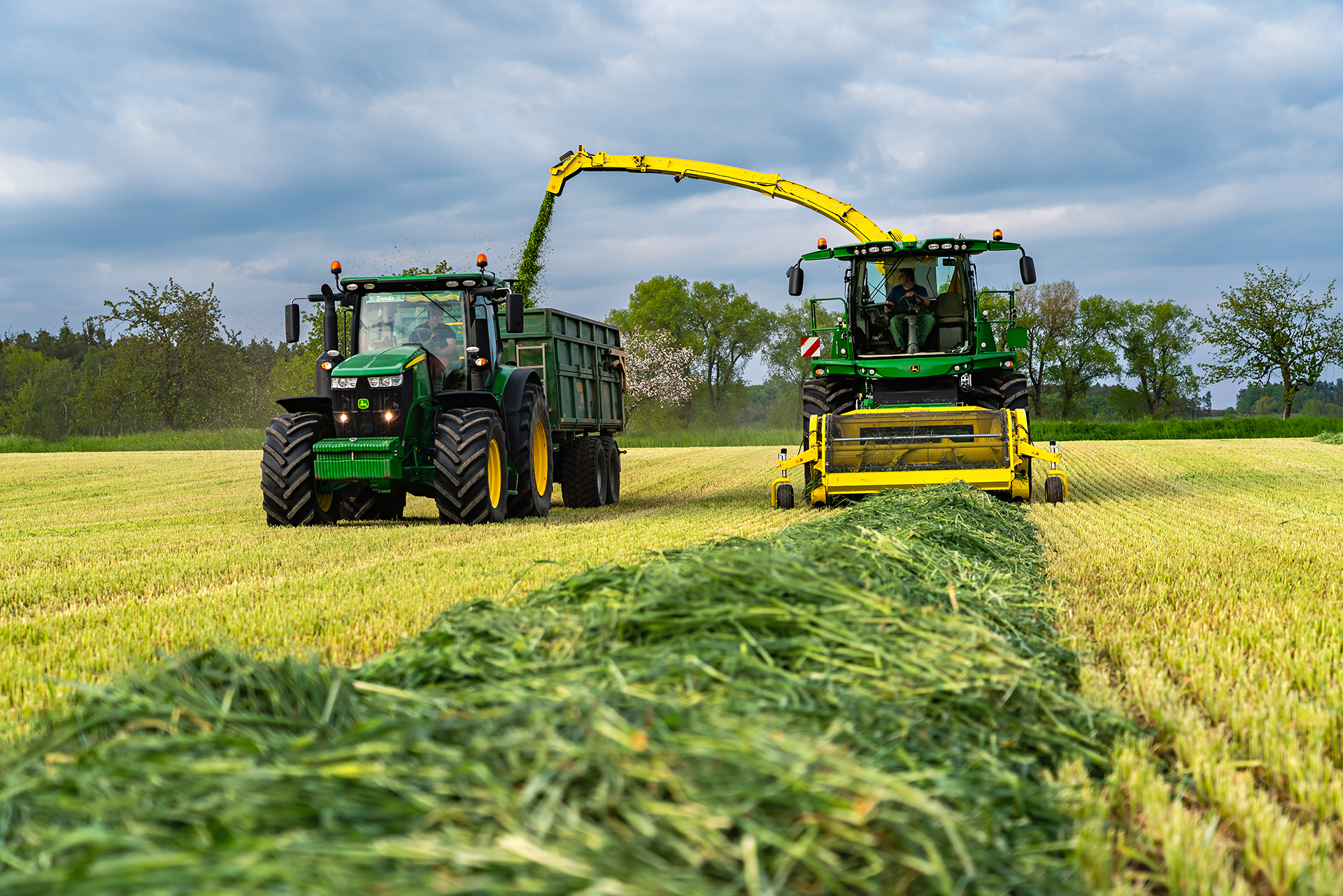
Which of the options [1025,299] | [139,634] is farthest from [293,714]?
[1025,299]

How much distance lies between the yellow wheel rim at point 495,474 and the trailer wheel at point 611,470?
316 cm

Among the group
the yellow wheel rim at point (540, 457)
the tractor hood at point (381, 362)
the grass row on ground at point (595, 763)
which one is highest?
the tractor hood at point (381, 362)

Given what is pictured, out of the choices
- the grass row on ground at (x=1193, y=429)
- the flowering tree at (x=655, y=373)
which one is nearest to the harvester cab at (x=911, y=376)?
the grass row on ground at (x=1193, y=429)

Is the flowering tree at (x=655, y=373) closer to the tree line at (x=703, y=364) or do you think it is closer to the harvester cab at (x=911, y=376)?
the tree line at (x=703, y=364)

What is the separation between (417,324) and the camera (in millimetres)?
10078

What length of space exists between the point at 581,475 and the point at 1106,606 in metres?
7.94

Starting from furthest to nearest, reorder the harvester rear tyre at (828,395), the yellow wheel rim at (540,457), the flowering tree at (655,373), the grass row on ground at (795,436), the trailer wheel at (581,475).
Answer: the flowering tree at (655,373), the grass row on ground at (795,436), the trailer wheel at (581,475), the harvester rear tyre at (828,395), the yellow wheel rim at (540,457)

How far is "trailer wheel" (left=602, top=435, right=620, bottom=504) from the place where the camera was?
1277 cm

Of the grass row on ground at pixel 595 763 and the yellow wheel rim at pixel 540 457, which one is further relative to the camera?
the yellow wheel rim at pixel 540 457

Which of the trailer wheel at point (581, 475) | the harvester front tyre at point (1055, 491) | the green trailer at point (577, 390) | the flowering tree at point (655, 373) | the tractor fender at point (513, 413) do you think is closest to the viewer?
the tractor fender at point (513, 413)

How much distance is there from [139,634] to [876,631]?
10.4 ft

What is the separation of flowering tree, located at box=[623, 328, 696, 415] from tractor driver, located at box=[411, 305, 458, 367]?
143 ft

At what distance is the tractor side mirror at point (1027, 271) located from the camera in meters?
10.3

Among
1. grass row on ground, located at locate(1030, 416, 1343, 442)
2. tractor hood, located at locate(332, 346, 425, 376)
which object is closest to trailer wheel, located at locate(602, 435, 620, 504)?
tractor hood, located at locate(332, 346, 425, 376)
